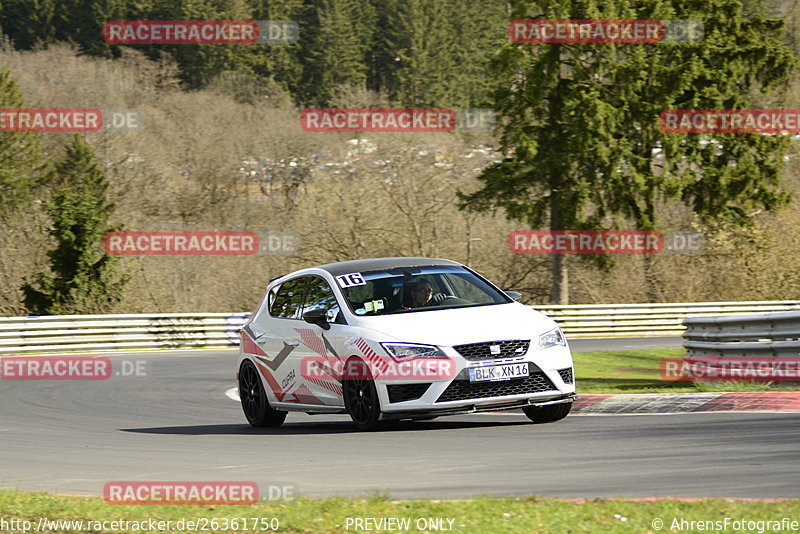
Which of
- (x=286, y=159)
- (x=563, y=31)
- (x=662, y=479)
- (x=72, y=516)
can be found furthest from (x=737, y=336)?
(x=286, y=159)

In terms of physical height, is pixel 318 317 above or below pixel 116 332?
above

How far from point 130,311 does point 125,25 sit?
64.7 m

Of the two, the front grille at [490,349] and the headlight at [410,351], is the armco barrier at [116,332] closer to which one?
the headlight at [410,351]

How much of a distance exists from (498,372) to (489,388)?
17 centimetres

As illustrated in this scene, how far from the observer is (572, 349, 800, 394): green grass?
1567cm

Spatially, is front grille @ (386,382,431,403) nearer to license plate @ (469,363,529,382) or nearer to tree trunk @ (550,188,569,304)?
license plate @ (469,363,529,382)

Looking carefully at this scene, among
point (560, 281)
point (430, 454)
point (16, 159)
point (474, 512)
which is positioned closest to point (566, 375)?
point (430, 454)

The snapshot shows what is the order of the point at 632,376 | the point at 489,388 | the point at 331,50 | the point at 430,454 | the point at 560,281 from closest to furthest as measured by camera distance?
the point at 430,454 < the point at 489,388 < the point at 632,376 < the point at 560,281 < the point at 331,50

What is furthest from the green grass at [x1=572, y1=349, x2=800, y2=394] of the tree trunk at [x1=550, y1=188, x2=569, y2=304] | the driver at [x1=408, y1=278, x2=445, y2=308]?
the tree trunk at [x1=550, y1=188, x2=569, y2=304]

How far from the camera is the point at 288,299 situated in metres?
13.5

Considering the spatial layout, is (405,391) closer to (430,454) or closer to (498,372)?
(498,372)

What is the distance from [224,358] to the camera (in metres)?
27.9

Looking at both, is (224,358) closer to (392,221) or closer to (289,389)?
(289,389)

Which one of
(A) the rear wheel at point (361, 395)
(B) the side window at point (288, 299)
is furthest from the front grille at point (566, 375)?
(B) the side window at point (288, 299)
